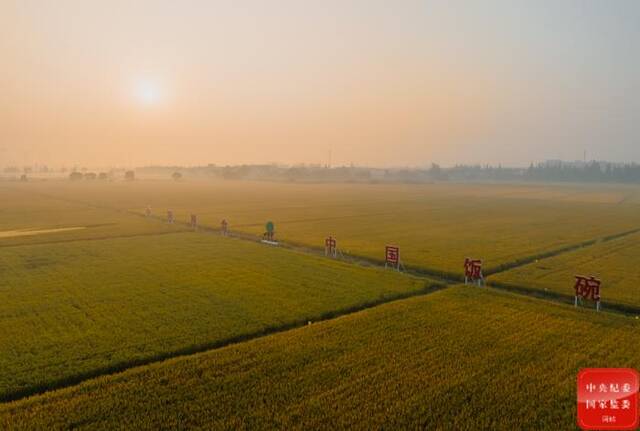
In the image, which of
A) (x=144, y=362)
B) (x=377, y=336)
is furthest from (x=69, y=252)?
(x=377, y=336)

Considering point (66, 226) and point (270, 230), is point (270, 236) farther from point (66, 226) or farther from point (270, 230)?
point (66, 226)

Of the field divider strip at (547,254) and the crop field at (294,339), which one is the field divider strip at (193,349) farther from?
the field divider strip at (547,254)

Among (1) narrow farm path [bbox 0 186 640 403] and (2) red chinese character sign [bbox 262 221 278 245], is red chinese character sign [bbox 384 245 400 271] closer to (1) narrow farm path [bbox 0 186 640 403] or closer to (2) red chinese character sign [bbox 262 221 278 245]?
(1) narrow farm path [bbox 0 186 640 403]

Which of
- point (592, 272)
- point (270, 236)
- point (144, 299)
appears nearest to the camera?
point (144, 299)

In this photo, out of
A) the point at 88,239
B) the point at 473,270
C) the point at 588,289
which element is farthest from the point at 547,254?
the point at 88,239

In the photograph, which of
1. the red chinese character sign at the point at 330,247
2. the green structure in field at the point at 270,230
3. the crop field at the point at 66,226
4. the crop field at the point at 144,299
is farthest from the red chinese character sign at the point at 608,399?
the crop field at the point at 66,226
